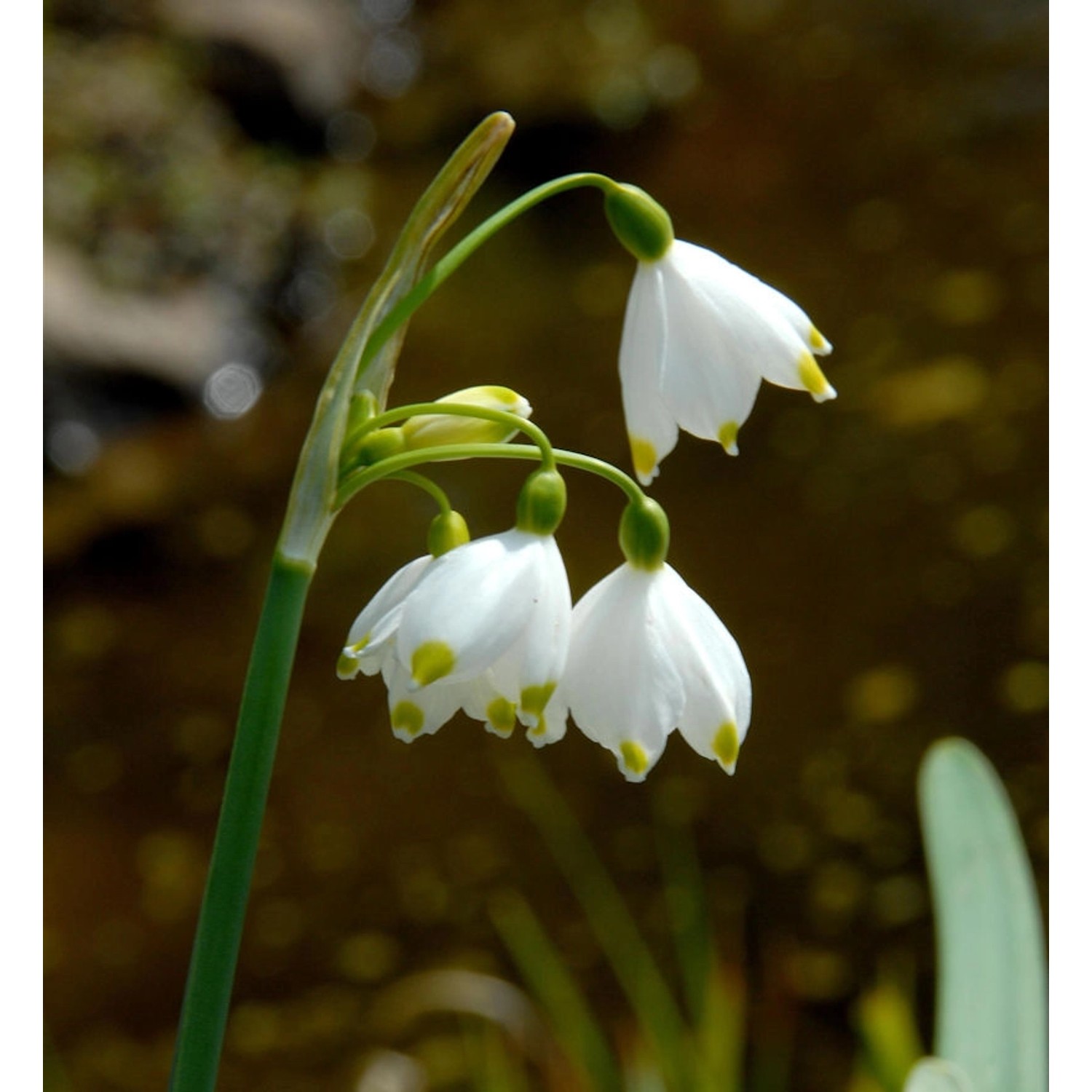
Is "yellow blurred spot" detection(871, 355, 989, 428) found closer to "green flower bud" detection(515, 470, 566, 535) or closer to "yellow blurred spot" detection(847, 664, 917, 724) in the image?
"yellow blurred spot" detection(847, 664, 917, 724)

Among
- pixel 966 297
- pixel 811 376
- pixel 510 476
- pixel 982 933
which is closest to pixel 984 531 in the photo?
pixel 966 297

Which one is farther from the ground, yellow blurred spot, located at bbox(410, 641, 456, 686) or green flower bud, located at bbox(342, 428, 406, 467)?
green flower bud, located at bbox(342, 428, 406, 467)

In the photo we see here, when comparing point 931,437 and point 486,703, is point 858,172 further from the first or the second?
point 486,703

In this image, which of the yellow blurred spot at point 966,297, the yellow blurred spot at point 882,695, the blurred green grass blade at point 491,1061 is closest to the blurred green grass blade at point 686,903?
the blurred green grass blade at point 491,1061

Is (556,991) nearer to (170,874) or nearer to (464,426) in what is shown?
(170,874)

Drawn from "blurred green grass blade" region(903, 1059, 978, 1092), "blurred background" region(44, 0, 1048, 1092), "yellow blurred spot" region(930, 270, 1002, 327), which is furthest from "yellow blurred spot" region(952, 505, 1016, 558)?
"blurred green grass blade" region(903, 1059, 978, 1092)
